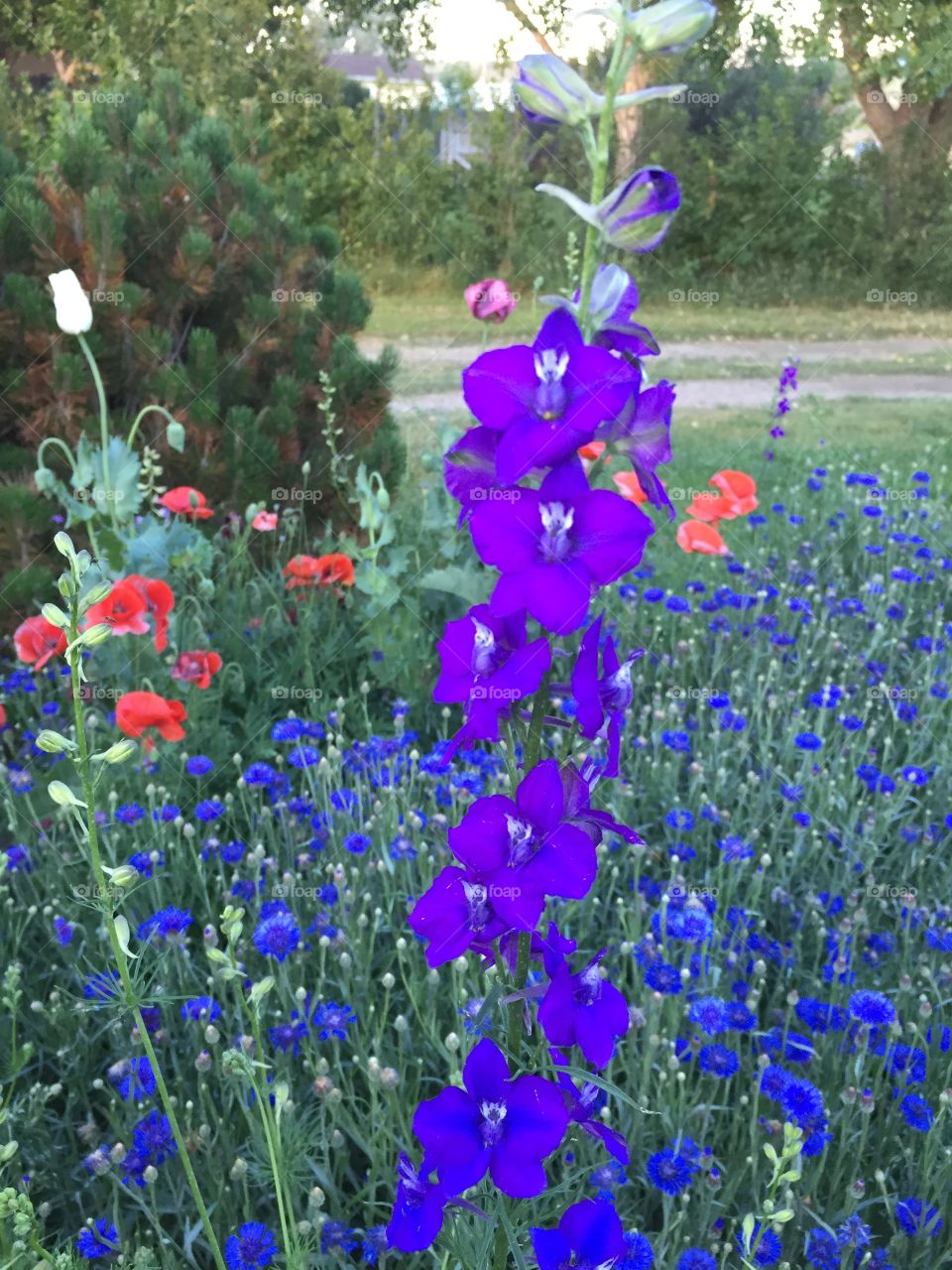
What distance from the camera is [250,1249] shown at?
1511 millimetres

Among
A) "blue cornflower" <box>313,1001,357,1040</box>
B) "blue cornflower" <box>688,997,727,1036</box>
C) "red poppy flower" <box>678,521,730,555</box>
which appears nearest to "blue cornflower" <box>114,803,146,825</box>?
"blue cornflower" <box>313,1001,357,1040</box>

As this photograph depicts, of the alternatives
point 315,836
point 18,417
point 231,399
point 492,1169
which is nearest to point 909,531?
point 231,399

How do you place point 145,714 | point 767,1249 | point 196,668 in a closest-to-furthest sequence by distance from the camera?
point 767,1249
point 145,714
point 196,668

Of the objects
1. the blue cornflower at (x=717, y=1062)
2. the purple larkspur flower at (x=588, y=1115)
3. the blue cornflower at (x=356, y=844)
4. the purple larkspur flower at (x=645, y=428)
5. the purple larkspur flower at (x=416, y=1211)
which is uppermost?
the purple larkspur flower at (x=645, y=428)

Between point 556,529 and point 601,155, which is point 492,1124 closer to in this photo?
point 556,529

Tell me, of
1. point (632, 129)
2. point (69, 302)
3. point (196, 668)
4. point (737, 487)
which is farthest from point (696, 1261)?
point (632, 129)

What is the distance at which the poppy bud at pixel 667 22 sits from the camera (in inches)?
40.0

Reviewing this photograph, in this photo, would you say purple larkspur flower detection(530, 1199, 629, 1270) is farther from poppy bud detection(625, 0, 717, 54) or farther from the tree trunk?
the tree trunk

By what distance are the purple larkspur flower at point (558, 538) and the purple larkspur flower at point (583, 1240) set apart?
0.60 m

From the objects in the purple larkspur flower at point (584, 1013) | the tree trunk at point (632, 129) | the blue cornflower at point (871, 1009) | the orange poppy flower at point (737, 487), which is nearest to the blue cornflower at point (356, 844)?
the blue cornflower at point (871, 1009)

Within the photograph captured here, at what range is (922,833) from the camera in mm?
2619

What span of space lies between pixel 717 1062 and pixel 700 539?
2.18 metres

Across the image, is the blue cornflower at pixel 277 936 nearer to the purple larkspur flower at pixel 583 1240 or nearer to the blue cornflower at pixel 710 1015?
the blue cornflower at pixel 710 1015

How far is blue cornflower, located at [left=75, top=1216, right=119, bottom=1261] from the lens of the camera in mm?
1579
